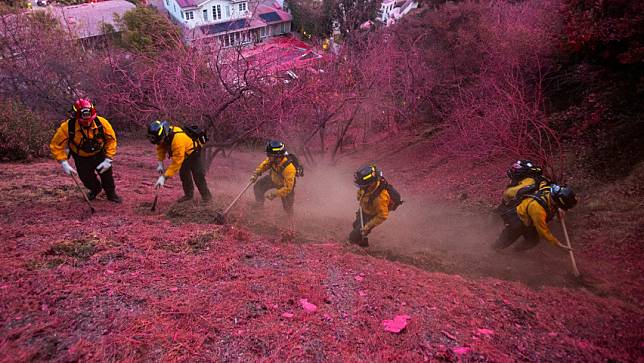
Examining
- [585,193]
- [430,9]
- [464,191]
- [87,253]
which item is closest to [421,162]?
[464,191]

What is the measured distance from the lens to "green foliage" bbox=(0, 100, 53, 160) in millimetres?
8586

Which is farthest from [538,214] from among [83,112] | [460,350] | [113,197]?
[113,197]

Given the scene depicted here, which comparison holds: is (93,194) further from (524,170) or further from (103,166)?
(524,170)

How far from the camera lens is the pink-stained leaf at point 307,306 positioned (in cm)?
422

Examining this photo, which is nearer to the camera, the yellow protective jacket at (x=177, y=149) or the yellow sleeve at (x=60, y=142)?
the yellow sleeve at (x=60, y=142)

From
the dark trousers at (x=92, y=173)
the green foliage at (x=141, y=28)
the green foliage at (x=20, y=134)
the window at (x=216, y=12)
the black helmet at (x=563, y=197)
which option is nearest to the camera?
the black helmet at (x=563, y=197)

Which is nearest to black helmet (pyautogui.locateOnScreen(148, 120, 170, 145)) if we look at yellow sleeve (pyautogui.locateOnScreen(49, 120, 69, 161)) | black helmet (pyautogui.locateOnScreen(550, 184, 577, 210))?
yellow sleeve (pyautogui.locateOnScreen(49, 120, 69, 161))

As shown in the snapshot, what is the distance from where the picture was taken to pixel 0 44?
13.8 meters

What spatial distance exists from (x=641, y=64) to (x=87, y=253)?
39.7 feet

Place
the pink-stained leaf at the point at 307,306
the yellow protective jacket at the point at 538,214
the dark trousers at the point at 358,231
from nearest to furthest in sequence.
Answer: the pink-stained leaf at the point at 307,306, the yellow protective jacket at the point at 538,214, the dark trousers at the point at 358,231

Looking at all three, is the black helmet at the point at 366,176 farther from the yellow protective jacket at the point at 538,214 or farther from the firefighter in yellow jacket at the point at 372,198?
the yellow protective jacket at the point at 538,214

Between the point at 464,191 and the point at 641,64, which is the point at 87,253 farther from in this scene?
the point at 641,64

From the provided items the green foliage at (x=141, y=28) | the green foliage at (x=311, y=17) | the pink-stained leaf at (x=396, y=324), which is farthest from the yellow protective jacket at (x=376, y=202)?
the green foliage at (x=311, y=17)

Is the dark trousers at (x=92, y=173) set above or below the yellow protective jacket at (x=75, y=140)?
below
